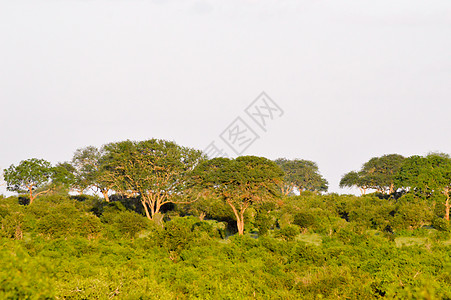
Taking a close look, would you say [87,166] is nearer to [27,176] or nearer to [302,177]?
[27,176]

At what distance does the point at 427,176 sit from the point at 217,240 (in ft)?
112

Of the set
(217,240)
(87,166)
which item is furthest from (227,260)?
(87,166)

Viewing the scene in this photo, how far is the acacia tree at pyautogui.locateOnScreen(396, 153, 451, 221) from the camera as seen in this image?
5184 centimetres

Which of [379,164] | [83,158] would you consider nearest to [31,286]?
[83,158]

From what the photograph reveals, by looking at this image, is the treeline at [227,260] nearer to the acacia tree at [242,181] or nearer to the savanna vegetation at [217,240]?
the savanna vegetation at [217,240]

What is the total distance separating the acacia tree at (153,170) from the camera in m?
51.9

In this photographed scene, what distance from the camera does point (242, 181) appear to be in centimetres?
4003

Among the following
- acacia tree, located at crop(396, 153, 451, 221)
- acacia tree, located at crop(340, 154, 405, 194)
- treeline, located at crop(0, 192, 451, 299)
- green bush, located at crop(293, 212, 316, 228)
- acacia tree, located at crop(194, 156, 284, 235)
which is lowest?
treeline, located at crop(0, 192, 451, 299)

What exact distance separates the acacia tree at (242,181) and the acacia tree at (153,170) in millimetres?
11054

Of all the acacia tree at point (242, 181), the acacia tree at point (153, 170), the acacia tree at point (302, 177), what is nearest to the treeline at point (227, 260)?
the acacia tree at point (242, 181)

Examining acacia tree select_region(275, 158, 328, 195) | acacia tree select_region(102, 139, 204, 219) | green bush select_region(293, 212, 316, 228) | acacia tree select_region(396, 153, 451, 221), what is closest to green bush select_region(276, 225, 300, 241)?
green bush select_region(293, 212, 316, 228)

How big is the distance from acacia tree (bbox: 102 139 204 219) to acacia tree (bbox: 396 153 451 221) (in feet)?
106

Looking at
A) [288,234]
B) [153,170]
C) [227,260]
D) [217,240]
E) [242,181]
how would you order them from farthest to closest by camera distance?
[153,170]
[242,181]
[217,240]
[288,234]
[227,260]

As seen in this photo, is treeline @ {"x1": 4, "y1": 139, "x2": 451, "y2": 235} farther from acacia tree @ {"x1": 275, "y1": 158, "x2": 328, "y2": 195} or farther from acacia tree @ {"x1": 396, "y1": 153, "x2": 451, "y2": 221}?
acacia tree @ {"x1": 275, "y1": 158, "x2": 328, "y2": 195}
